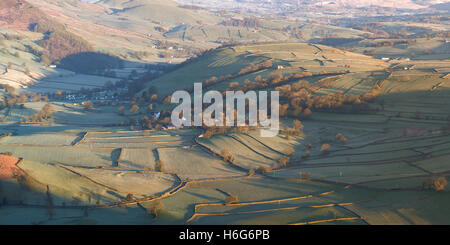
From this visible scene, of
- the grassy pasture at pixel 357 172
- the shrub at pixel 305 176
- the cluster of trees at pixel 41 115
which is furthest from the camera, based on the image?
the cluster of trees at pixel 41 115

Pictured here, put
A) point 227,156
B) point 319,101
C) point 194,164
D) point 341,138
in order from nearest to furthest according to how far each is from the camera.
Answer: point 194,164 < point 227,156 < point 341,138 < point 319,101

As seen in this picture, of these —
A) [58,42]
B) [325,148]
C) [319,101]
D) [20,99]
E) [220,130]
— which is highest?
[58,42]

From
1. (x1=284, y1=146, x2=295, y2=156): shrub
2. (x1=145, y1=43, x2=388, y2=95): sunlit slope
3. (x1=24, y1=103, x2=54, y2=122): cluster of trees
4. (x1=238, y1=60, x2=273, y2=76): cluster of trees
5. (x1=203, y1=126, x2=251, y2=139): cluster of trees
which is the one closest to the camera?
(x1=284, y1=146, x2=295, y2=156): shrub

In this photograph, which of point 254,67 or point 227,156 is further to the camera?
point 254,67

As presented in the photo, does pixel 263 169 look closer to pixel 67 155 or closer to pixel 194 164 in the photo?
pixel 194 164

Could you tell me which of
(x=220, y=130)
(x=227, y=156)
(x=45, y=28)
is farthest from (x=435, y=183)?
(x=45, y=28)

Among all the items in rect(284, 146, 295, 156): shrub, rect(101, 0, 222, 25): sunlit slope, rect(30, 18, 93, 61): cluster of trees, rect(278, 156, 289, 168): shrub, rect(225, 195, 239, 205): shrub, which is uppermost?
rect(101, 0, 222, 25): sunlit slope

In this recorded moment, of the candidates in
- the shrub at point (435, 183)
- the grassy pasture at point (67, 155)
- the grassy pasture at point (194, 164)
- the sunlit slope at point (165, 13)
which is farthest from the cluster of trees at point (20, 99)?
the sunlit slope at point (165, 13)

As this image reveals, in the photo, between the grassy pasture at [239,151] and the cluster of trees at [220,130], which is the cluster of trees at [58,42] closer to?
the cluster of trees at [220,130]

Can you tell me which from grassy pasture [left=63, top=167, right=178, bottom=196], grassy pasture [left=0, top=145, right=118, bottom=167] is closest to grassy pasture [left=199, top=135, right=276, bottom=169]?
grassy pasture [left=63, top=167, right=178, bottom=196]

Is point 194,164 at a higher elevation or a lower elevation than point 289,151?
lower

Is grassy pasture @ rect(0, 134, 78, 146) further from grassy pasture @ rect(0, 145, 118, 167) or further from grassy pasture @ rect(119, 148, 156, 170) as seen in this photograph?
grassy pasture @ rect(119, 148, 156, 170)

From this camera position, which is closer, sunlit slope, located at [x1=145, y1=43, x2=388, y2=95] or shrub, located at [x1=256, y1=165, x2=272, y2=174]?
shrub, located at [x1=256, y1=165, x2=272, y2=174]

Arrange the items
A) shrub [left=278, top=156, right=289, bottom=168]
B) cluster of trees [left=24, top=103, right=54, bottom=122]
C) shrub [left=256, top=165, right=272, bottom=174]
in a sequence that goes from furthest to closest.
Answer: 1. cluster of trees [left=24, top=103, right=54, bottom=122]
2. shrub [left=278, top=156, right=289, bottom=168]
3. shrub [left=256, top=165, right=272, bottom=174]
